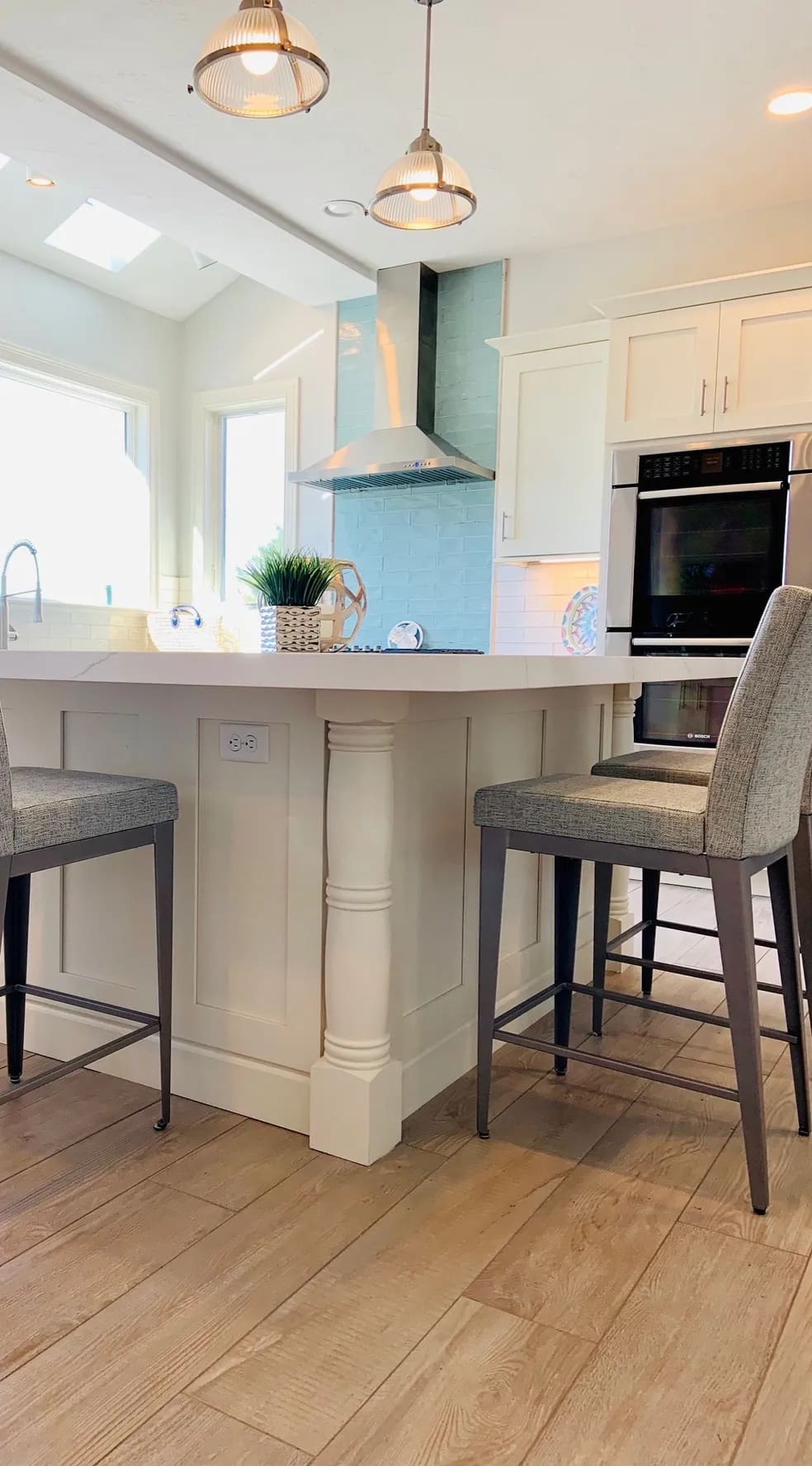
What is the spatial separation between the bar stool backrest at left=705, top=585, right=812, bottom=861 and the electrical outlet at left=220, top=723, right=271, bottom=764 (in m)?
0.77

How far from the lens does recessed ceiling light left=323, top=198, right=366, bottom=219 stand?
13.6ft

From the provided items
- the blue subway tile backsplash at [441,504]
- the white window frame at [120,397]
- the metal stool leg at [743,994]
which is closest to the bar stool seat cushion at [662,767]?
the metal stool leg at [743,994]

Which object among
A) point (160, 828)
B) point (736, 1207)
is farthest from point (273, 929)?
point (736, 1207)

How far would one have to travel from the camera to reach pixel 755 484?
3795 mm

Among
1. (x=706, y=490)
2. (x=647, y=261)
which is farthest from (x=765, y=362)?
(x=647, y=261)

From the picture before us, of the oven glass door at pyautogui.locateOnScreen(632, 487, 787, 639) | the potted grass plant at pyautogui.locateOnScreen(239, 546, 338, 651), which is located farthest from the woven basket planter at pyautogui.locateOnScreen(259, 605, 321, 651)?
the oven glass door at pyautogui.locateOnScreen(632, 487, 787, 639)

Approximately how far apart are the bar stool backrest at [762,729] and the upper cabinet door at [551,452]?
116 inches

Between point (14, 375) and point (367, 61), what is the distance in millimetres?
2519

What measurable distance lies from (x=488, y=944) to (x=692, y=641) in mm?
2477

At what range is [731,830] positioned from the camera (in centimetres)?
153

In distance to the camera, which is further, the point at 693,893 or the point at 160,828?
the point at 693,893

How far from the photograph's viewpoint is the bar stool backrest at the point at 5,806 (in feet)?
4.62

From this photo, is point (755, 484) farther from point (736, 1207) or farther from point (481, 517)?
point (736, 1207)

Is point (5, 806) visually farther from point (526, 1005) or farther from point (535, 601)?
point (535, 601)
